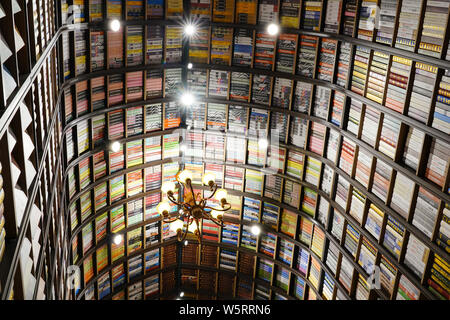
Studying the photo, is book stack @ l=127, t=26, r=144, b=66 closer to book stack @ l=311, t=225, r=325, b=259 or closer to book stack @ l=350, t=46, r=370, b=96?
book stack @ l=350, t=46, r=370, b=96

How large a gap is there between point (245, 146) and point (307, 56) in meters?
1.30

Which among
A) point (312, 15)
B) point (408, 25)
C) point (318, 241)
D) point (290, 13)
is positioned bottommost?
point (318, 241)

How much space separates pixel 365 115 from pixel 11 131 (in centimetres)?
301

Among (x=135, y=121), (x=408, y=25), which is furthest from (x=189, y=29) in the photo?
(x=408, y=25)

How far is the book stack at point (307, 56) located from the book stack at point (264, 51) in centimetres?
30

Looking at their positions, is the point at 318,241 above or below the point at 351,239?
above

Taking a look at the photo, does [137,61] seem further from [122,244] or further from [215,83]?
[122,244]

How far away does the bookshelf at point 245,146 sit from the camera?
9.84 ft

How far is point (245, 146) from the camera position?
501 centimetres

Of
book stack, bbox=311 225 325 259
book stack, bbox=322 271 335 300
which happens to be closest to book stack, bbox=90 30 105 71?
book stack, bbox=311 225 325 259

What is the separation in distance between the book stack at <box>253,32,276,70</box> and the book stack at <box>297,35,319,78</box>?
303mm

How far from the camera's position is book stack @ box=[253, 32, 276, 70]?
445cm

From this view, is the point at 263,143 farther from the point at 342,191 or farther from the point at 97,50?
the point at 97,50

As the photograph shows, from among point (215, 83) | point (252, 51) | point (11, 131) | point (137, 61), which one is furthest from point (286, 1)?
point (11, 131)
